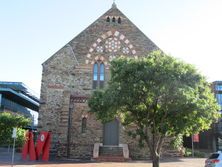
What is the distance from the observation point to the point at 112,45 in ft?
110

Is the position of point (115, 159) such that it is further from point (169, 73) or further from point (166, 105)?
point (169, 73)

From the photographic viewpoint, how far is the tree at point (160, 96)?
18.2 meters

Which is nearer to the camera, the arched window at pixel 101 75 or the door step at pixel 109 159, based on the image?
the door step at pixel 109 159

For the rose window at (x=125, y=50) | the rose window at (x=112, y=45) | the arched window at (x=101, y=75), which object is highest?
the rose window at (x=112, y=45)

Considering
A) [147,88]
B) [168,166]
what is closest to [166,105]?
[147,88]

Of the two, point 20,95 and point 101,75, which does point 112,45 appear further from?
point 20,95

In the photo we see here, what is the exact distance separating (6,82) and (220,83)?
51.7m

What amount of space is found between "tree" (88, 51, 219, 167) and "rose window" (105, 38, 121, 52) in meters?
13.6

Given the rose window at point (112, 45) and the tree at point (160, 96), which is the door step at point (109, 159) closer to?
the tree at point (160, 96)

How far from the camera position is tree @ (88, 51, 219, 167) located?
18203 mm

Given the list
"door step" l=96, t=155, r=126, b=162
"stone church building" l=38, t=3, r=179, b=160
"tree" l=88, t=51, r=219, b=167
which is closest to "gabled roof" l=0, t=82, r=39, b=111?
"stone church building" l=38, t=3, r=179, b=160

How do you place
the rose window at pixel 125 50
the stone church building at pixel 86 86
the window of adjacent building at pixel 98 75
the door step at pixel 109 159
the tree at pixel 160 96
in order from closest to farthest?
1. the tree at pixel 160 96
2. the door step at pixel 109 159
3. the stone church building at pixel 86 86
4. the window of adjacent building at pixel 98 75
5. the rose window at pixel 125 50

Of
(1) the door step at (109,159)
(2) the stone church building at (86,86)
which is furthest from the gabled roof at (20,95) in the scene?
(1) the door step at (109,159)

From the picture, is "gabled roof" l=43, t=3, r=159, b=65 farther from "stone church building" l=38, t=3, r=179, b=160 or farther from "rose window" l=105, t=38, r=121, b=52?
"rose window" l=105, t=38, r=121, b=52
